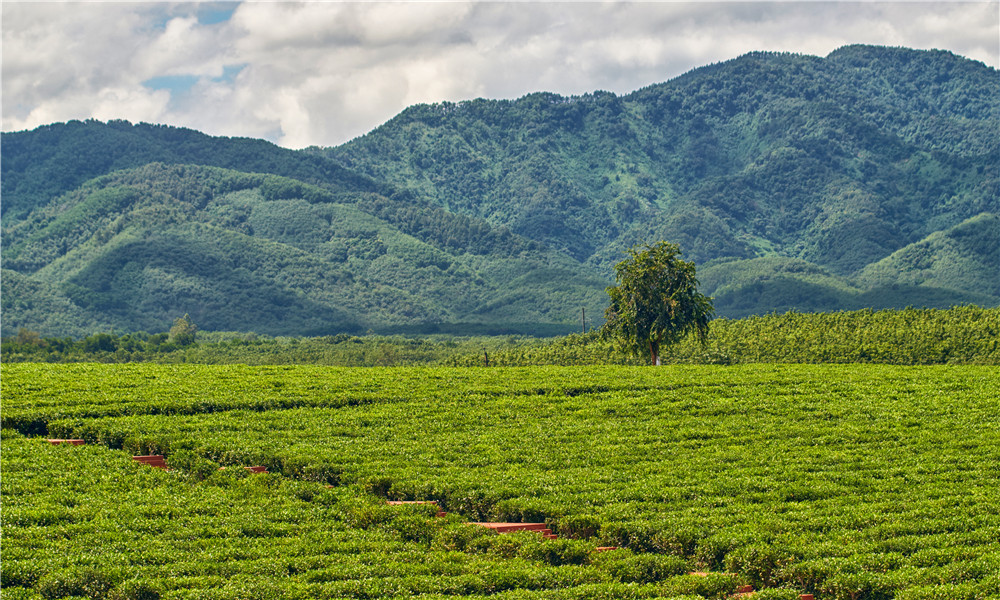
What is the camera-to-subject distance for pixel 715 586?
21.3 metres

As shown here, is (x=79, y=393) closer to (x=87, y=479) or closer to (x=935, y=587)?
(x=87, y=479)

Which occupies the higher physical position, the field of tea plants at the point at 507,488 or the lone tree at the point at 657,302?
the lone tree at the point at 657,302

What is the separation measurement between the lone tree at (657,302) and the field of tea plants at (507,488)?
2439 cm

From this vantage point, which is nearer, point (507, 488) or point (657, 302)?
point (507, 488)

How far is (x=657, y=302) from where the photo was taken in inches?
2896

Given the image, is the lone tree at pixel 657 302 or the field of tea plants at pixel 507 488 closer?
the field of tea plants at pixel 507 488

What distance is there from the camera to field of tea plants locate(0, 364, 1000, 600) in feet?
71.0

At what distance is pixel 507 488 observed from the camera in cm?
2855

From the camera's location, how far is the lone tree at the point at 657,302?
240 feet

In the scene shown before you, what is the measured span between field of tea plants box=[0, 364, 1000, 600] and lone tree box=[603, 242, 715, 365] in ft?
80.0

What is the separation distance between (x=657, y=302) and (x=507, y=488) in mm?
46856

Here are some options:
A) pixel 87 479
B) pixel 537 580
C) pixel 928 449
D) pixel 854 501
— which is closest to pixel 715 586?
pixel 537 580

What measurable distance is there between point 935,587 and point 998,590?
128cm

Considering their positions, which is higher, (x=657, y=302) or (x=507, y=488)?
(x=657, y=302)
